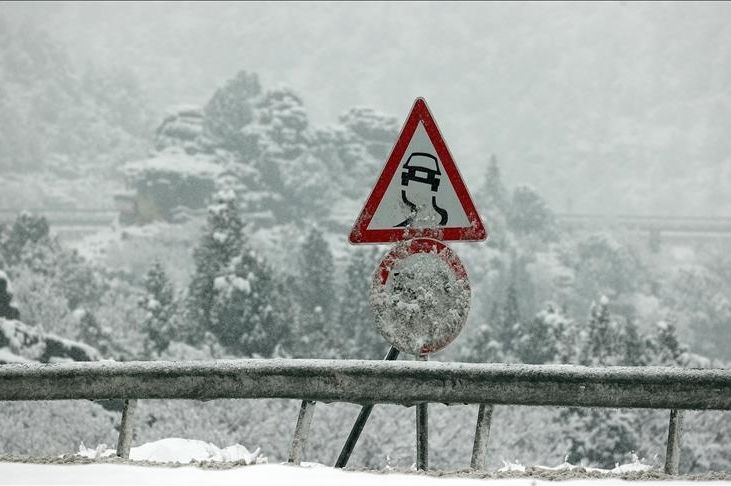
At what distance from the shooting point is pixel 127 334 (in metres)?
82.1

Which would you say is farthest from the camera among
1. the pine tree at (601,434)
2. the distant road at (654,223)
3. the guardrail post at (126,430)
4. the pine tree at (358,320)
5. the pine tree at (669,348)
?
the distant road at (654,223)

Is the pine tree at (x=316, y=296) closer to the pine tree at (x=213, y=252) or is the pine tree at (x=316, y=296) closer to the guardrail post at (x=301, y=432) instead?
the pine tree at (x=213, y=252)

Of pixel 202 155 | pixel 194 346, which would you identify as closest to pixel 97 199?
pixel 202 155

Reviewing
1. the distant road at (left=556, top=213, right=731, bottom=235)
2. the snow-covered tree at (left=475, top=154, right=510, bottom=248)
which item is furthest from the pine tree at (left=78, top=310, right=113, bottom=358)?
the distant road at (left=556, top=213, right=731, bottom=235)

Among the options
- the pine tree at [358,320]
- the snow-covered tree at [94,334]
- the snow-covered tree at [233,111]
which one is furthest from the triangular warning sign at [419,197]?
the snow-covered tree at [233,111]

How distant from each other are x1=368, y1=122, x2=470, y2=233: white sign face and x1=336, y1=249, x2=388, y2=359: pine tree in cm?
6760

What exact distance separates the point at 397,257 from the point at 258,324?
60.7 meters

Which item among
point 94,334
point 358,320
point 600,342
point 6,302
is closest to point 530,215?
point 358,320

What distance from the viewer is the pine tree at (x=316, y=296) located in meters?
73.0

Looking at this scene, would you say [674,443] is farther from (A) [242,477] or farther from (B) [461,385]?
(A) [242,477]

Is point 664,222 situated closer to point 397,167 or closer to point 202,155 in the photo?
point 202,155

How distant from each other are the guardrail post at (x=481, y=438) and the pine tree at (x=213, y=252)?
62741 mm

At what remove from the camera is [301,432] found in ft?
18.5

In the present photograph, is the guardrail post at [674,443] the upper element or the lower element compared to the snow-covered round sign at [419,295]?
lower
